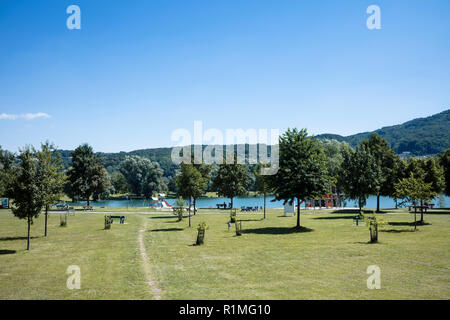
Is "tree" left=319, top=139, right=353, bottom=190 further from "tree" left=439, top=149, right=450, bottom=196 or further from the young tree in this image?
"tree" left=439, top=149, right=450, bottom=196

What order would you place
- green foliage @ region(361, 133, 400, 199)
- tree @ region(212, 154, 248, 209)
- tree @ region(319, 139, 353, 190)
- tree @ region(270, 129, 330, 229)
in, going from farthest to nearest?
1. tree @ region(319, 139, 353, 190)
2. tree @ region(212, 154, 248, 209)
3. green foliage @ region(361, 133, 400, 199)
4. tree @ region(270, 129, 330, 229)

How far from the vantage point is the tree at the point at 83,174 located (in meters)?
69.0

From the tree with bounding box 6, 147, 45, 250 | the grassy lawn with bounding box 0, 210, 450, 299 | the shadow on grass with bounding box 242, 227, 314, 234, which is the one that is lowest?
the shadow on grass with bounding box 242, 227, 314, 234

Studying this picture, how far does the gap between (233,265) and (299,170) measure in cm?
1757

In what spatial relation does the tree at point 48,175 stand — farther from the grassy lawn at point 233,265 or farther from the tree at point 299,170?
the tree at point 299,170

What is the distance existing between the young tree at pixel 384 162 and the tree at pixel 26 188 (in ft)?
154

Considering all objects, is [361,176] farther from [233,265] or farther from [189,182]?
[233,265]

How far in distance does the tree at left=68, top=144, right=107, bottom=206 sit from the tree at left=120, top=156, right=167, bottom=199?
106 ft

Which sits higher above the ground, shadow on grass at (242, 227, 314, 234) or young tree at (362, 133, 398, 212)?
young tree at (362, 133, 398, 212)

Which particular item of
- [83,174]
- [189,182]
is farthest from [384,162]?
[83,174]

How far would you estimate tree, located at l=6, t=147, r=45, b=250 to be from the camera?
2239 centimetres

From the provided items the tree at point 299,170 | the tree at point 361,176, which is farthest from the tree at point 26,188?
the tree at point 361,176

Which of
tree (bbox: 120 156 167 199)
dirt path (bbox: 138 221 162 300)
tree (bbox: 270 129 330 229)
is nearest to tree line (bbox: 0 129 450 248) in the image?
tree (bbox: 270 129 330 229)
